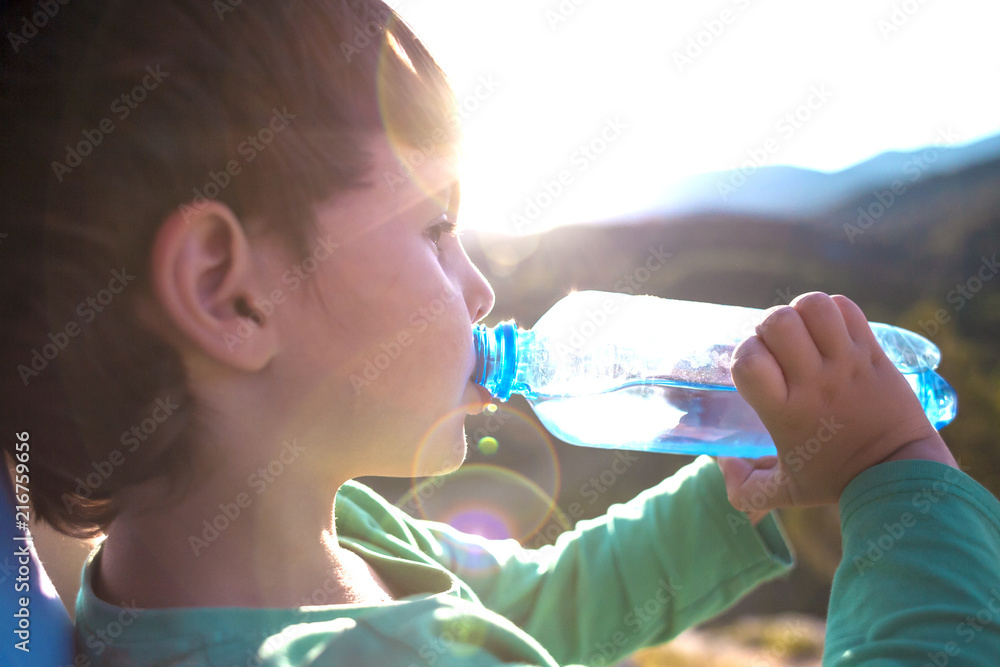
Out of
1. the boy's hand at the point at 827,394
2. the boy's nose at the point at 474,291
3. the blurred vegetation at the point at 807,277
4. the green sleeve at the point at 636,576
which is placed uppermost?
the boy's nose at the point at 474,291

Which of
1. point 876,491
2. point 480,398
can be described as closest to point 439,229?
point 480,398

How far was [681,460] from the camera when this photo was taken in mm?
2486

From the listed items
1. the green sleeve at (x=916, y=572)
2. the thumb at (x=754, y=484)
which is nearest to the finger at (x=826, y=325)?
the green sleeve at (x=916, y=572)

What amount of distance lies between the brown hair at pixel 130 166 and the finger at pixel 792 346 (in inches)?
18.5

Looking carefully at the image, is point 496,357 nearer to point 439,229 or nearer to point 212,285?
point 439,229

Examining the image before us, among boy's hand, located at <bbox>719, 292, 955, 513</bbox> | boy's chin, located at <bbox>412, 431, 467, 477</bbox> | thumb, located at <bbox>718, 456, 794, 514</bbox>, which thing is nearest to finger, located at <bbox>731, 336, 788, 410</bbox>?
boy's hand, located at <bbox>719, 292, 955, 513</bbox>

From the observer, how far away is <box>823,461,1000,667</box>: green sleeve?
643 mm

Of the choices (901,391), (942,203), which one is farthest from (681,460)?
(901,391)

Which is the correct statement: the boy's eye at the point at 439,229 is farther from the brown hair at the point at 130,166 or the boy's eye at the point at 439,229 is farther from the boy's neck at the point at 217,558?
the boy's neck at the point at 217,558

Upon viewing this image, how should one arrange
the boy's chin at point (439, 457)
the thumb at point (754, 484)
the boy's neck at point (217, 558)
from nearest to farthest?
the boy's neck at point (217, 558), the boy's chin at point (439, 457), the thumb at point (754, 484)

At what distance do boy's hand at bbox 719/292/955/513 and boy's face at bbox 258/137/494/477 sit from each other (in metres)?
0.33

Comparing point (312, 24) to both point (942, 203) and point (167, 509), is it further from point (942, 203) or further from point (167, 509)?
point (942, 203)

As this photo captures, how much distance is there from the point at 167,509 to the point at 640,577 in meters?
0.71

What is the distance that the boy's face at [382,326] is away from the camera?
78cm
